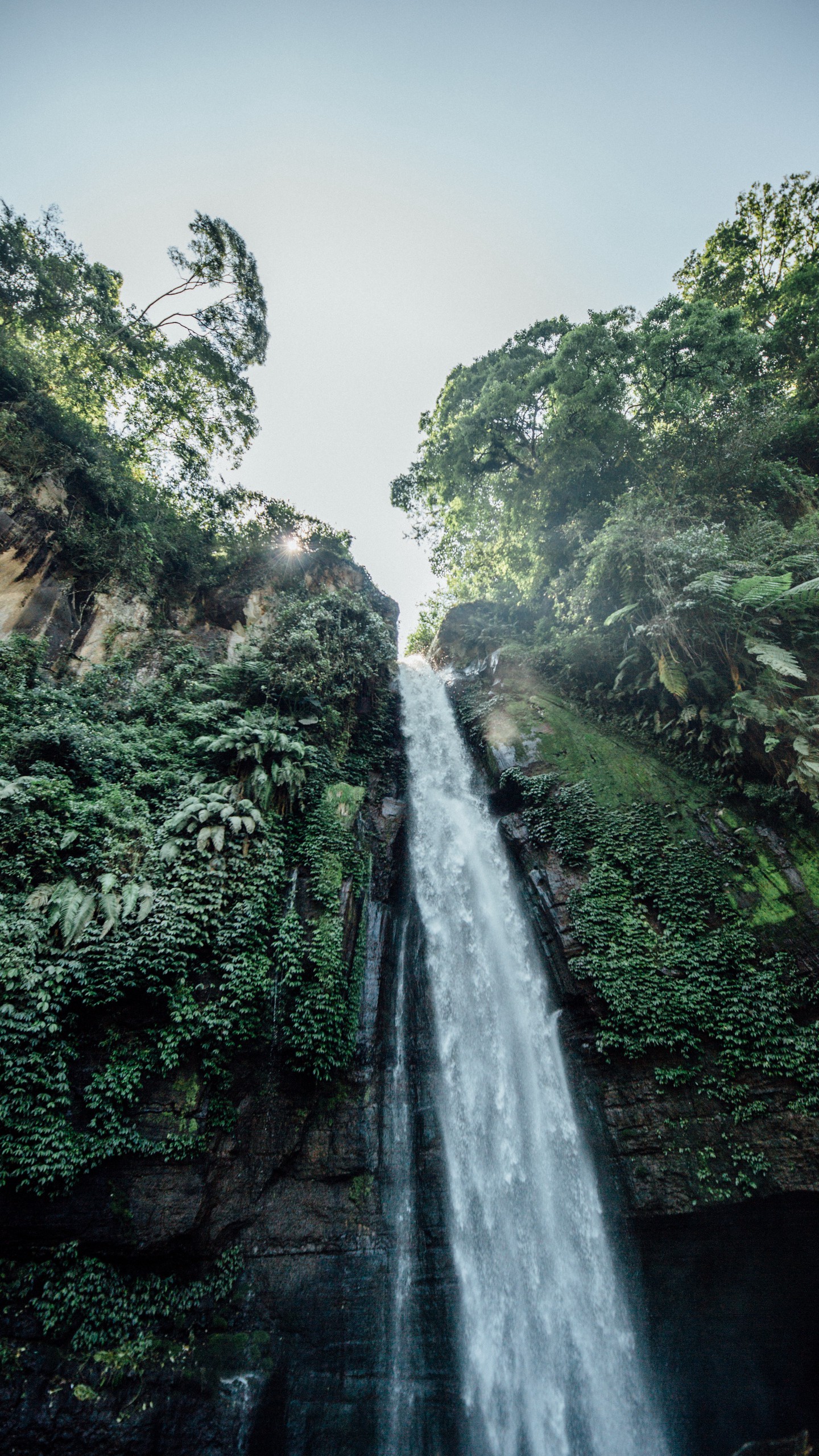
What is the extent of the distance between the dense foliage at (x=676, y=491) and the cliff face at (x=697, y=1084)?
6.02 feet

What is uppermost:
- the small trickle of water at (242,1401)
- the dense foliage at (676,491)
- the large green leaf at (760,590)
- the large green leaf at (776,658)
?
the dense foliage at (676,491)

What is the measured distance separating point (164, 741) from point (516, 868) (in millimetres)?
7430

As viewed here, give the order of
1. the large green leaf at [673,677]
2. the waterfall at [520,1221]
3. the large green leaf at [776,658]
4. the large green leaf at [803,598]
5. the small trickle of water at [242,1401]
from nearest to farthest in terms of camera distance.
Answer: the small trickle of water at [242,1401]
the waterfall at [520,1221]
the large green leaf at [776,658]
the large green leaf at [803,598]
the large green leaf at [673,677]

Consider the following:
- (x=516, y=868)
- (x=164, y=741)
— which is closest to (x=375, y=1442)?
(x=516, y=868)

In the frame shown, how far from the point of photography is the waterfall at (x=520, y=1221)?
5387 millimetres

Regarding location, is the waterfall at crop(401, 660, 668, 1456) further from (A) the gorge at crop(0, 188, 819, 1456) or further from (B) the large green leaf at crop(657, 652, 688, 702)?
(B) the large green leaf at crop(657, 652, 688, 702)

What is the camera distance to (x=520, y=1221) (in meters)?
6.19

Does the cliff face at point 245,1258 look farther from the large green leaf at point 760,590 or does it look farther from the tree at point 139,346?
the tree at point 139,346

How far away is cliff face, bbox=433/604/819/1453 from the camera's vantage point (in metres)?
5.70

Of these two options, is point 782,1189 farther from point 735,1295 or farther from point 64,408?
point 64,408

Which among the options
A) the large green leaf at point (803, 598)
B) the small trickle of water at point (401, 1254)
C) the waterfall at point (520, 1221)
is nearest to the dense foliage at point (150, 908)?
the small trickle of water at point (401, 1254)

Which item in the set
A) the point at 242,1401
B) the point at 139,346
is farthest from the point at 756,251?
the point at 242,1401

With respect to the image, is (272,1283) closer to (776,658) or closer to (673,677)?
(673,677)

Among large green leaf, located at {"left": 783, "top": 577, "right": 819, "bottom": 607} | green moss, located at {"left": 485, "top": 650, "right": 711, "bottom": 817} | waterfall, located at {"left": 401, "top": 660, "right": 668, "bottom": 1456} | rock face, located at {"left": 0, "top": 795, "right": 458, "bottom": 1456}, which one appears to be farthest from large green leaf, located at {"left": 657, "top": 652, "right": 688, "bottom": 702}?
rock face, located at {"left": 0, "top": 795, "right": 458, "bottom": 1456}
